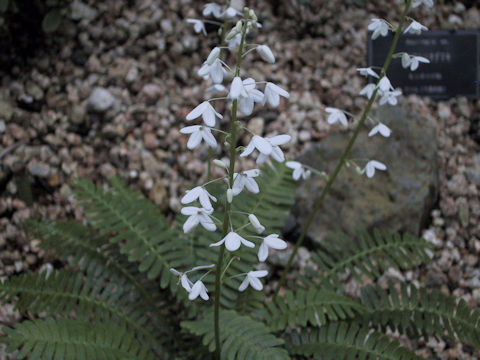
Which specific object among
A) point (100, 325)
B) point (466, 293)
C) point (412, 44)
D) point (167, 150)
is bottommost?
point (466, 293)

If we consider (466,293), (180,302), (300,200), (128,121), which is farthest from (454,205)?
(128,121)

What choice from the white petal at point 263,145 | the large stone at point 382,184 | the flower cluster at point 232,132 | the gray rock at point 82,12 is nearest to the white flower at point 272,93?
the flower cluster at point 232,132

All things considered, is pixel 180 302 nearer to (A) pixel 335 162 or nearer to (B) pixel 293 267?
(B) pixel 293 267

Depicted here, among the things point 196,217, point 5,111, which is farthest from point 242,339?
point 5,111

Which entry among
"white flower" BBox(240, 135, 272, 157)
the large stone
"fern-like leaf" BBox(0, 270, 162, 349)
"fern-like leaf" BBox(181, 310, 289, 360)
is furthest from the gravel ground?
"white flower" BBox(240, 135, 272, 157)

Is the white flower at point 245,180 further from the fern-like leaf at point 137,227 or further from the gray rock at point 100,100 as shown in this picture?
the gray rock at point 100,100
